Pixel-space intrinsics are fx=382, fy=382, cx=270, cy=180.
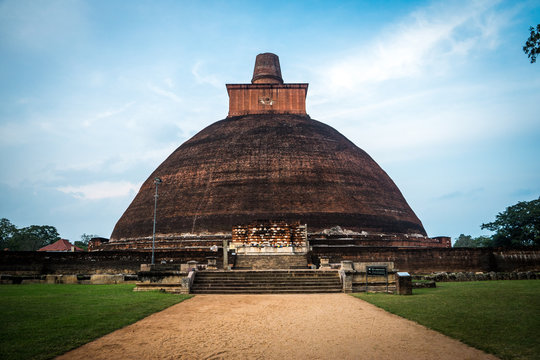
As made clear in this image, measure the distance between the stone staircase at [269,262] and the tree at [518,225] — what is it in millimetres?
21250

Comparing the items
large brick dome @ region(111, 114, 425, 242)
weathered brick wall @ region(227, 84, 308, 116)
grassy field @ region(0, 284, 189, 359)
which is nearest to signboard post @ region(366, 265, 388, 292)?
grassy field @ region(0, 284, 189, 359)

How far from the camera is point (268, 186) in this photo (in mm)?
21781

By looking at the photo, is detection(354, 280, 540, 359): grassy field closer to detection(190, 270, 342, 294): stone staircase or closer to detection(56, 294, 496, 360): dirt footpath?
detection(56, 294, 496, 360): dirt footpath

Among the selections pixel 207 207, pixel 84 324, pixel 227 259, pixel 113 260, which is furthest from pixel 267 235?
pixel 84 324

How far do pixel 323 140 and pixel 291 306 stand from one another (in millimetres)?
17992

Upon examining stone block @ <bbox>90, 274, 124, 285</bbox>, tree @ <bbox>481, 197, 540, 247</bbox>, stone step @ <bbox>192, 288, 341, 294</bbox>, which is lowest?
stone step @ <bbox>192, 288, 341, 294</bbox>

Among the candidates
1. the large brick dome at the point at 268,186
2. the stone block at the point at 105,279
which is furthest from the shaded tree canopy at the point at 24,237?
the stone block at the point at 105,279

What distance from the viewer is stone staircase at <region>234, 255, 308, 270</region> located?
15.9 m

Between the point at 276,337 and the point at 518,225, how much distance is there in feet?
102

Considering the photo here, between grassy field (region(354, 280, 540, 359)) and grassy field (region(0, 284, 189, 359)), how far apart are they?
481 cm

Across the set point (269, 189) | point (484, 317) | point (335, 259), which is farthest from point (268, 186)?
point (484, 317)

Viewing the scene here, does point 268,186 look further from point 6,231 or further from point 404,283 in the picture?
point 6,231

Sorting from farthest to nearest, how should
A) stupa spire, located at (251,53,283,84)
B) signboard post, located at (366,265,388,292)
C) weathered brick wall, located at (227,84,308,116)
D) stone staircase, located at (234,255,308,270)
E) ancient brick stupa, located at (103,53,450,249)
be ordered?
stupa spire, located at (251,53,283,84) → weathered brick wall, located at (227,84,308,116) → ancient brick stupa, located at (103,53,450,249) → stone staircase, located at (234,255,308,270) → signboard post, located at (366,265,388,292)

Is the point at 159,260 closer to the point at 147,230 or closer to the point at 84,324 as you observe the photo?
the point at 147,230
